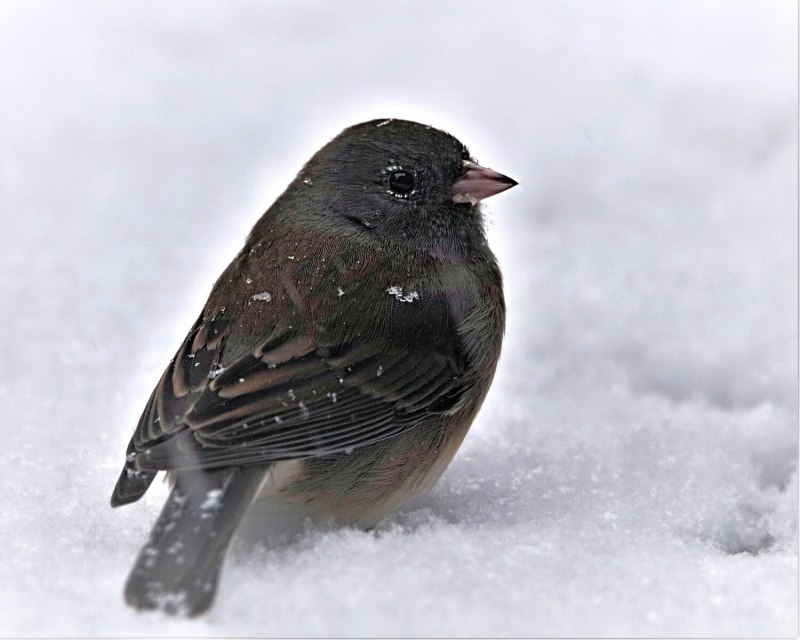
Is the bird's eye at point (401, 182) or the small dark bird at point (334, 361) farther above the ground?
the bird's eye at point (401, 182)

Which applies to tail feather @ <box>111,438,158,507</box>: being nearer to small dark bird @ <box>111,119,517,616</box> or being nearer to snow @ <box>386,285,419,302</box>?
small dark bird @ <box>111,119,517,616</box>

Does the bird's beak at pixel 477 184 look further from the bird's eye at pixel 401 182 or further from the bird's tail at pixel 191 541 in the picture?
the bird's tail at pixel 191 541

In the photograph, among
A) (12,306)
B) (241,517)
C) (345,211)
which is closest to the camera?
(241,517)

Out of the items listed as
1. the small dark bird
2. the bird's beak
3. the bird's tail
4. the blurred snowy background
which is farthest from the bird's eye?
the bird's tail

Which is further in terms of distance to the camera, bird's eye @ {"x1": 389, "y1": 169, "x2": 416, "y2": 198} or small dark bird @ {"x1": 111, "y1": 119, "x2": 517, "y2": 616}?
bird's eye @ {"x1": 389, "y1": 169, "x2": 416, "y2": 198}

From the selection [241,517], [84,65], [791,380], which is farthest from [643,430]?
[84,65]

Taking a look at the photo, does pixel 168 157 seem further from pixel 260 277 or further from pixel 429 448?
pixel 429 448

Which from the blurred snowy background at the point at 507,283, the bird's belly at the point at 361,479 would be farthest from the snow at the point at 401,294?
the blurred snowy background at the point at 507,283
